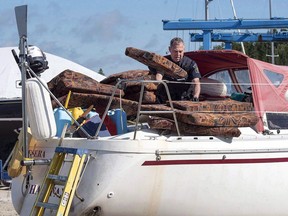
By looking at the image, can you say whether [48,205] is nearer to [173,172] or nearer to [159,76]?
[173,172]

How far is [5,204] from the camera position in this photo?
1183cm

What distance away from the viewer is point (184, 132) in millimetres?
7039

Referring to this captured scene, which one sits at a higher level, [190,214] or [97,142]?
[97,142]

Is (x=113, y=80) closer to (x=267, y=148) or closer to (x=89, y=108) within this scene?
(x=89, y=108)

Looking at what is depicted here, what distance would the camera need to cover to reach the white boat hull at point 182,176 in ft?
21.8

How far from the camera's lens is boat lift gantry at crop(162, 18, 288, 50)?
14484mm

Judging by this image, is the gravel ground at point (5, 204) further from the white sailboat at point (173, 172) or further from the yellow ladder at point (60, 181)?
the yellow ladder at point (60, 181)

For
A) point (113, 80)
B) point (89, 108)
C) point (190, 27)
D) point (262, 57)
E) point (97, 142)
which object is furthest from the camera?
point (262, 57)

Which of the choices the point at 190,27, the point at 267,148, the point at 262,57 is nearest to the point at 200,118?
the point at 267,148

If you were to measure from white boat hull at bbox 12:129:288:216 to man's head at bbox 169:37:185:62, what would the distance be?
1.34m

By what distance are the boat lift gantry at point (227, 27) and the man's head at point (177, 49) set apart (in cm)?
589

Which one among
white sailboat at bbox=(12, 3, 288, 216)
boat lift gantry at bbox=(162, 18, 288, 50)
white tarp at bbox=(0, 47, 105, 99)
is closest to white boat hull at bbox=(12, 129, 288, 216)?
white sailboat at bbox=(12, 3, 288, 216)

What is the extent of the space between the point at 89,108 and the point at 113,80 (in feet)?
2.20

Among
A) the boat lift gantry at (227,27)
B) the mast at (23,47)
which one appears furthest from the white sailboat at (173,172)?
the boat lift gantry at (227,27)
